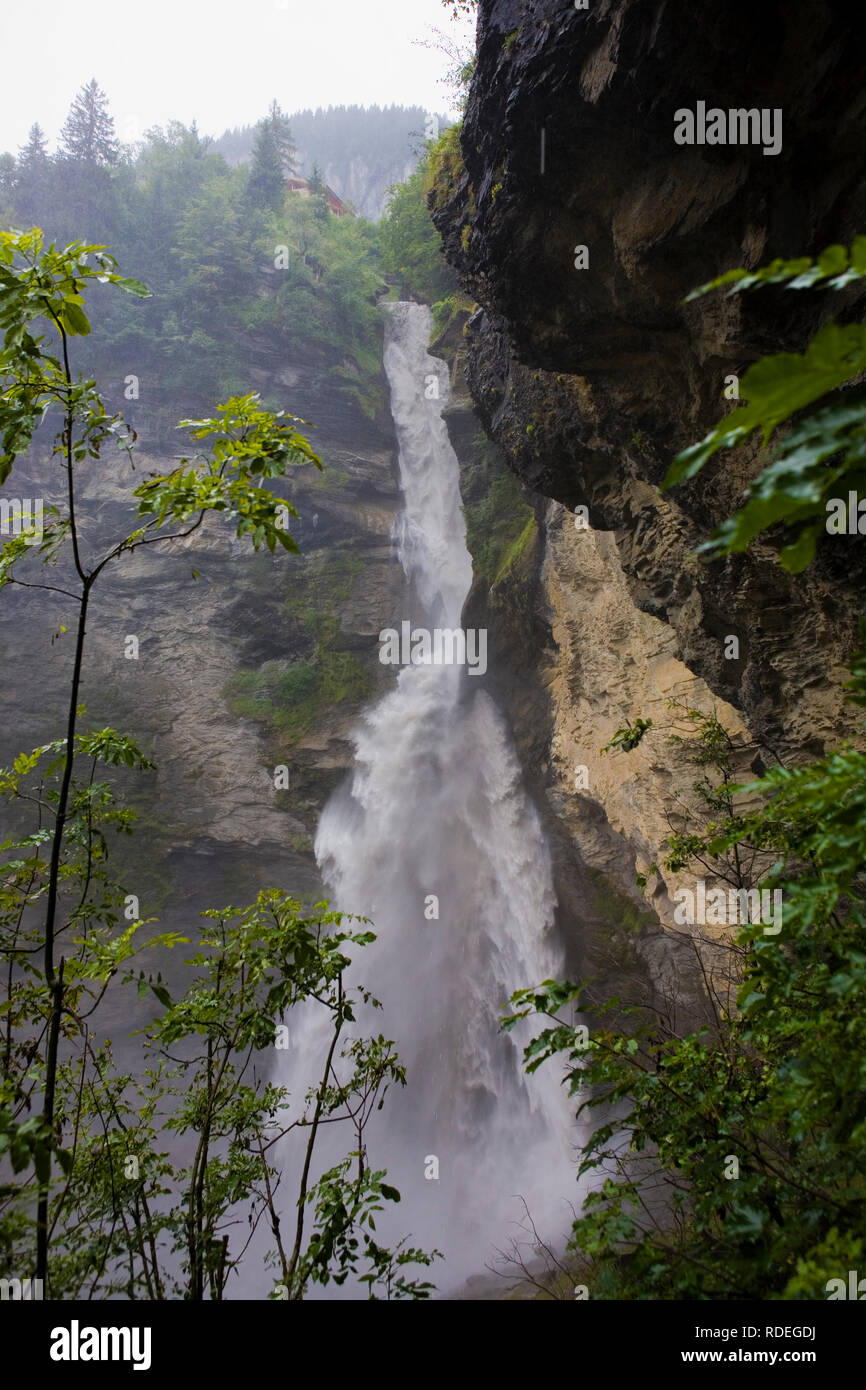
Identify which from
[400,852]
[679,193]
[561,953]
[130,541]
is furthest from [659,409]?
[400,852]

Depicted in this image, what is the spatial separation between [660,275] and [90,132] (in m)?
28.2

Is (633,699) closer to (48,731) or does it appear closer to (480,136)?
(480,136)

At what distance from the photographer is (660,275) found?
594 centimetres

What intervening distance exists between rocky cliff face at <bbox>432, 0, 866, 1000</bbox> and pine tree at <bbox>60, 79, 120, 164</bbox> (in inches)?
907

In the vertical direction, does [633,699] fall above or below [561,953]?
above

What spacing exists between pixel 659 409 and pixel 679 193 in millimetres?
1870

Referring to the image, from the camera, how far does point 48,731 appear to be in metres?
17.7

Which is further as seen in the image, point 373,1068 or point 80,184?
point 80,184

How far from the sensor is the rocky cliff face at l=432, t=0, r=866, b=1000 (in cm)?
471

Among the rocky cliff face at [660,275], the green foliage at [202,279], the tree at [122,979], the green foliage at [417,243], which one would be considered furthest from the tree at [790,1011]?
the green foliage at [202,279]

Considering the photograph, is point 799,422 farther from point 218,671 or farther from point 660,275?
point 218,671

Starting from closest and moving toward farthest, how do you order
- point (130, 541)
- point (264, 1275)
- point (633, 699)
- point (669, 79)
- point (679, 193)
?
point (130, 541) → point (669, 79) → point (679, 193) → point (633, 699) → point (264, 1275)

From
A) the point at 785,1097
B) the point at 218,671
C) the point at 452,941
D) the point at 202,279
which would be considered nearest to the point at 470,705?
the point at 452,941
